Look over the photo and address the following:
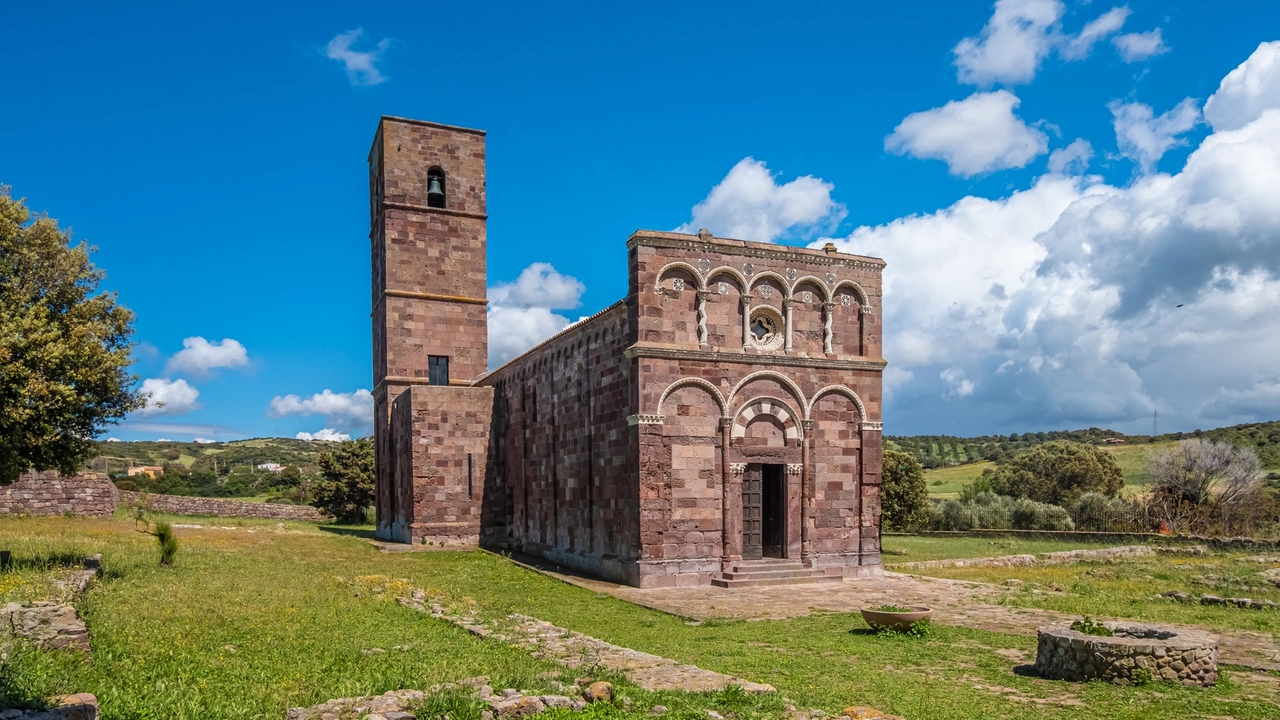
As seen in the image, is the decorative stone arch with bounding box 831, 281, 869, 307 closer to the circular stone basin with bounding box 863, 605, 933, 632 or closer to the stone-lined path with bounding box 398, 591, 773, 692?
the circular stone basin with bounding box 863, 605, 933, 632

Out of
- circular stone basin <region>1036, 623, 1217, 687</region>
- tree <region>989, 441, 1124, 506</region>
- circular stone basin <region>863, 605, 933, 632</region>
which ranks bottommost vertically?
tree <region>989, 441, 1124, 506</region>

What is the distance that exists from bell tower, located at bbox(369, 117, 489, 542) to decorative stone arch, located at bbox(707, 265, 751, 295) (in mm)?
15620

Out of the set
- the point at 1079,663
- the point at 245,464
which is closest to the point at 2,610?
the point at 1079,663

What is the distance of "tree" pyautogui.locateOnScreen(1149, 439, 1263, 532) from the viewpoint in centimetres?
4026

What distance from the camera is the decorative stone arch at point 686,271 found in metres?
20.7

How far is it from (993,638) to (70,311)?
17761 millimetres

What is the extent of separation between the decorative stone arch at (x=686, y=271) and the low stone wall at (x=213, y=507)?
3192 centimetres

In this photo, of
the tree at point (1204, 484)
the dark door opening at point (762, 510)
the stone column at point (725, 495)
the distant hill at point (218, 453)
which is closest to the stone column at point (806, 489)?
the dark door opening at point (762, 510)

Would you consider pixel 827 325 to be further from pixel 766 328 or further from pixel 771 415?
pixel 771 415

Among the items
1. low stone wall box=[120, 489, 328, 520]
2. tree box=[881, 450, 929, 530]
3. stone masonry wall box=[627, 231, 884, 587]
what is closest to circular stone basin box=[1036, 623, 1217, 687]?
stone masonry wall box=[627, 231, 884, 587]

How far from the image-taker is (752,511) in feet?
70.4

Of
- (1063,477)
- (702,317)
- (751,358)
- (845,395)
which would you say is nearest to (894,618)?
(751,358)

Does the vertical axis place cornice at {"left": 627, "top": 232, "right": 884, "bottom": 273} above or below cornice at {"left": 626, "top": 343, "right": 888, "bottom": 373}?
above

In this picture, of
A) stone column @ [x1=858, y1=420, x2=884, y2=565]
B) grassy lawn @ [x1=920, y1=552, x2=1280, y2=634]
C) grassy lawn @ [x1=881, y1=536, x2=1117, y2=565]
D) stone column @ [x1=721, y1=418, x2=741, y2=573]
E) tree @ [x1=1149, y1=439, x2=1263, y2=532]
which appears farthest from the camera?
tree @ [x1=1149, y1=439, x2=1263, y2=532]
